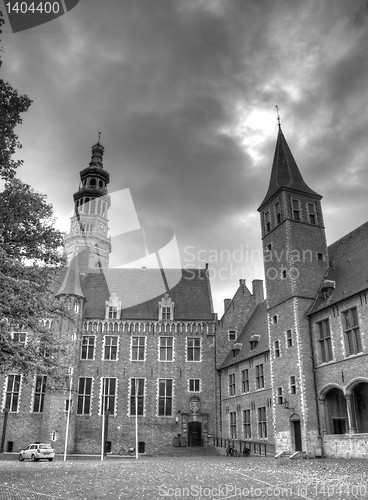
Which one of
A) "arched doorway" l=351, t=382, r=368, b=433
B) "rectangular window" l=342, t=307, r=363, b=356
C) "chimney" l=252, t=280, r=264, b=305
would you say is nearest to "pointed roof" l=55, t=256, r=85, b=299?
"chimney" l=252, t=280, r=264, b=305

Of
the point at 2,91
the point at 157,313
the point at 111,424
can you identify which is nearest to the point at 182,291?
the point at 157,313

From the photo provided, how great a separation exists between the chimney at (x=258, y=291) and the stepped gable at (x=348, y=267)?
11845 millimetres

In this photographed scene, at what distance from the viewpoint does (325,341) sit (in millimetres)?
29141

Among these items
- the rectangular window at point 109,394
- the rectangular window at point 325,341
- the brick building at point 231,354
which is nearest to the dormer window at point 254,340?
the brick building at point 231,354

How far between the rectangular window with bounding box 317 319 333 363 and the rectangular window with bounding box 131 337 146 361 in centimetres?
1877

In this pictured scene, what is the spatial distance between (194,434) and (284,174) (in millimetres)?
24269

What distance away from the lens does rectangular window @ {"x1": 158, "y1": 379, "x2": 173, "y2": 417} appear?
40.8 metres

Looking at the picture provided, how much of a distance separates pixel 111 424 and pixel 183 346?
31.4 ft

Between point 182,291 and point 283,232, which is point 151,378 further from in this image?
point 283,232

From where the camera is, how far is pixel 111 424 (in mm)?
39812

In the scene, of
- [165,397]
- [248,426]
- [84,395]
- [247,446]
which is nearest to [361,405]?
[247,446]

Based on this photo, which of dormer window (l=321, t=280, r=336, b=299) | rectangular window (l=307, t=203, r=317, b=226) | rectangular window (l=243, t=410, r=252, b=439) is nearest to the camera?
dormer window (l=321, t=280, r=336, b=299)

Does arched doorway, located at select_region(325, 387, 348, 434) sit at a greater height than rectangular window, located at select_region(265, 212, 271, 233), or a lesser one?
lesser

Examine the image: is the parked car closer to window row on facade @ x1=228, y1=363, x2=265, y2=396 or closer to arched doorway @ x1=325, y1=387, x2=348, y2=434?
window row on facade @ x1=228, y1=363, x2=265, y2=396
